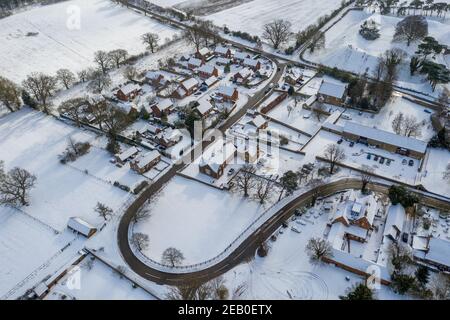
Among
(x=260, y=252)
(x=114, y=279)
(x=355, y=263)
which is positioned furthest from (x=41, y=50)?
(x=355, y=263)

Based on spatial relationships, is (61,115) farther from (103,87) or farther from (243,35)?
(243,35)

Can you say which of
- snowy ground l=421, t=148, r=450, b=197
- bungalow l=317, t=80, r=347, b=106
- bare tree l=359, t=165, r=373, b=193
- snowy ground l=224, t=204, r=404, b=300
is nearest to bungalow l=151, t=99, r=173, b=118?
bungalow l=317, t=80, r=347, b=106

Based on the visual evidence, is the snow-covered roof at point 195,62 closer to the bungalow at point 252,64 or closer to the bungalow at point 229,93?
the bungalow at point 252,64

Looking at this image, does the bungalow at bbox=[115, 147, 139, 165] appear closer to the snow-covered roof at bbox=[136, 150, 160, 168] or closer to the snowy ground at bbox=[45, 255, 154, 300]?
the snow-covered roof at bbox=[136, 150, 160, 168]

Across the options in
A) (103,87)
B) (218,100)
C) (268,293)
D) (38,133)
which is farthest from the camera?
(103,87)

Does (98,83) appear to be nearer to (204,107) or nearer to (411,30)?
(204,107)

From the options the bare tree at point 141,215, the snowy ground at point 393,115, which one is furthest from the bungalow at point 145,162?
the snowy ground at point 393,115
